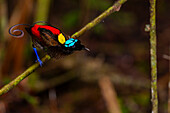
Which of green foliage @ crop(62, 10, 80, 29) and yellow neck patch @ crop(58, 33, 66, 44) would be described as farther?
green foliage @ crop(62, 10, 80, 29)

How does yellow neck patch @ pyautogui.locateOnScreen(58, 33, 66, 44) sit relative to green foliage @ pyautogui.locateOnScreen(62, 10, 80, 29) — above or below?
above

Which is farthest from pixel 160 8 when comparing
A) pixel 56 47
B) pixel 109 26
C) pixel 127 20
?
pixel 56 47

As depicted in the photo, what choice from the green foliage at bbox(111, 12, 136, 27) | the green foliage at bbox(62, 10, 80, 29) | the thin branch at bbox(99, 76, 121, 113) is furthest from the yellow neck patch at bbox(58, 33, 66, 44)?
the green foliage at bbox(111, 12, 136, 27)

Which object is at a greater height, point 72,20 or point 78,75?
point 72,20

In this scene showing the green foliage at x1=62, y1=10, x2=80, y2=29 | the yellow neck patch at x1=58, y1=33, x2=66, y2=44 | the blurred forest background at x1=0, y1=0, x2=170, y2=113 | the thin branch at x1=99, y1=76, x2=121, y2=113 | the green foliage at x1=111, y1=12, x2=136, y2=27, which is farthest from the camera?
the green foliage at x1=111, y1=12, x2=136, y2=27

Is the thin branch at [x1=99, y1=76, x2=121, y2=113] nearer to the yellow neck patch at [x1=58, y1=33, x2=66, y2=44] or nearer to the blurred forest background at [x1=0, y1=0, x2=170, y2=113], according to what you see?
the blurred forest background at [x1=0, y1=0, x2=170, y2=113]

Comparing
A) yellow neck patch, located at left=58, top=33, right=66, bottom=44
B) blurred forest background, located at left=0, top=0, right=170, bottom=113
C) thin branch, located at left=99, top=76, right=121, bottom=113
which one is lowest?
blurred forest background, located at left=0, top=0, right=170, bottom=113

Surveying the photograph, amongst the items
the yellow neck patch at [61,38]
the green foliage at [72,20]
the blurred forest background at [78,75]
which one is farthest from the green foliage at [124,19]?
the yellow neck patch at [61,38]

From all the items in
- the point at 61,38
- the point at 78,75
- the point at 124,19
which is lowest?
the point at 78,75

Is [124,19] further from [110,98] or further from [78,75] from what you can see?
[110,98]

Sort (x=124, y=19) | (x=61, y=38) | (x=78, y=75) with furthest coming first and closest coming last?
1. (x=124, y=19)
2. (x=78, y=75)
3. (x=61, y=38)

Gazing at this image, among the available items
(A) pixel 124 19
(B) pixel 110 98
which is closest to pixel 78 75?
(B) pixel 110 98
